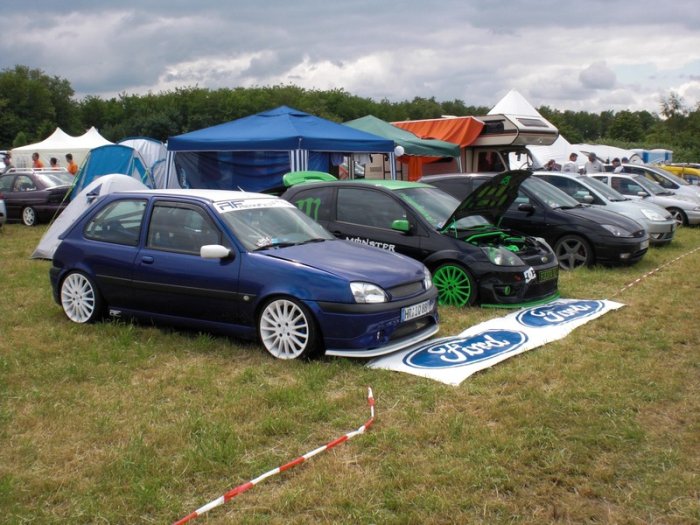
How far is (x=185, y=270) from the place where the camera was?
6312 mm

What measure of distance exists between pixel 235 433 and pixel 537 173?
10159mm

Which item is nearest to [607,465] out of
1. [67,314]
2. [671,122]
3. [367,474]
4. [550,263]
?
[367,474]

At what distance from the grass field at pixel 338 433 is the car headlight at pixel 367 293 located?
0.55 meters

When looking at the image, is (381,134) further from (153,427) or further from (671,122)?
(671,122)

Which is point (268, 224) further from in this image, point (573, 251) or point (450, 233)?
point (573, 251)

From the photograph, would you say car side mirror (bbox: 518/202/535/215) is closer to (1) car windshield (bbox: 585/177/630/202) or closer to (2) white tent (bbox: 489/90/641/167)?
(1) car windshield (bbox: 585/177/630/202)

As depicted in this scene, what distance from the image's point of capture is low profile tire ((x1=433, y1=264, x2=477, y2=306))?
7.84m

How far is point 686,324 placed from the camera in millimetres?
7074

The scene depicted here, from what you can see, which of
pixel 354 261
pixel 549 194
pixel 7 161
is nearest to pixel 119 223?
pixel 354 261

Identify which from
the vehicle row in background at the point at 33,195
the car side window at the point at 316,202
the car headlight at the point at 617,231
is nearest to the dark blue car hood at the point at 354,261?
the car side window at the point at 316,202

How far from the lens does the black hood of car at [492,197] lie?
801 centimetres

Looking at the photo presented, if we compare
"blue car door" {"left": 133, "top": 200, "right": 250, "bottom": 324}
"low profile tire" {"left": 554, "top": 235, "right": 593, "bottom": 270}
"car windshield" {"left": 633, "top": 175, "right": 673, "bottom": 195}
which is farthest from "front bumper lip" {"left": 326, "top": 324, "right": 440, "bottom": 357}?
"car windshield" {"left": 633, "top": 175, "right": 673, "bottom": 195}

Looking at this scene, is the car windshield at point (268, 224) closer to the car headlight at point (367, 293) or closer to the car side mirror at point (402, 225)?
the car headlight at point (367, 293)

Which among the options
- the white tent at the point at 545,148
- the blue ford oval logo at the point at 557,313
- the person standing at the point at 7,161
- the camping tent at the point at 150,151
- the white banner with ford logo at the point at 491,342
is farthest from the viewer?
the person standing at the point at 7,161
